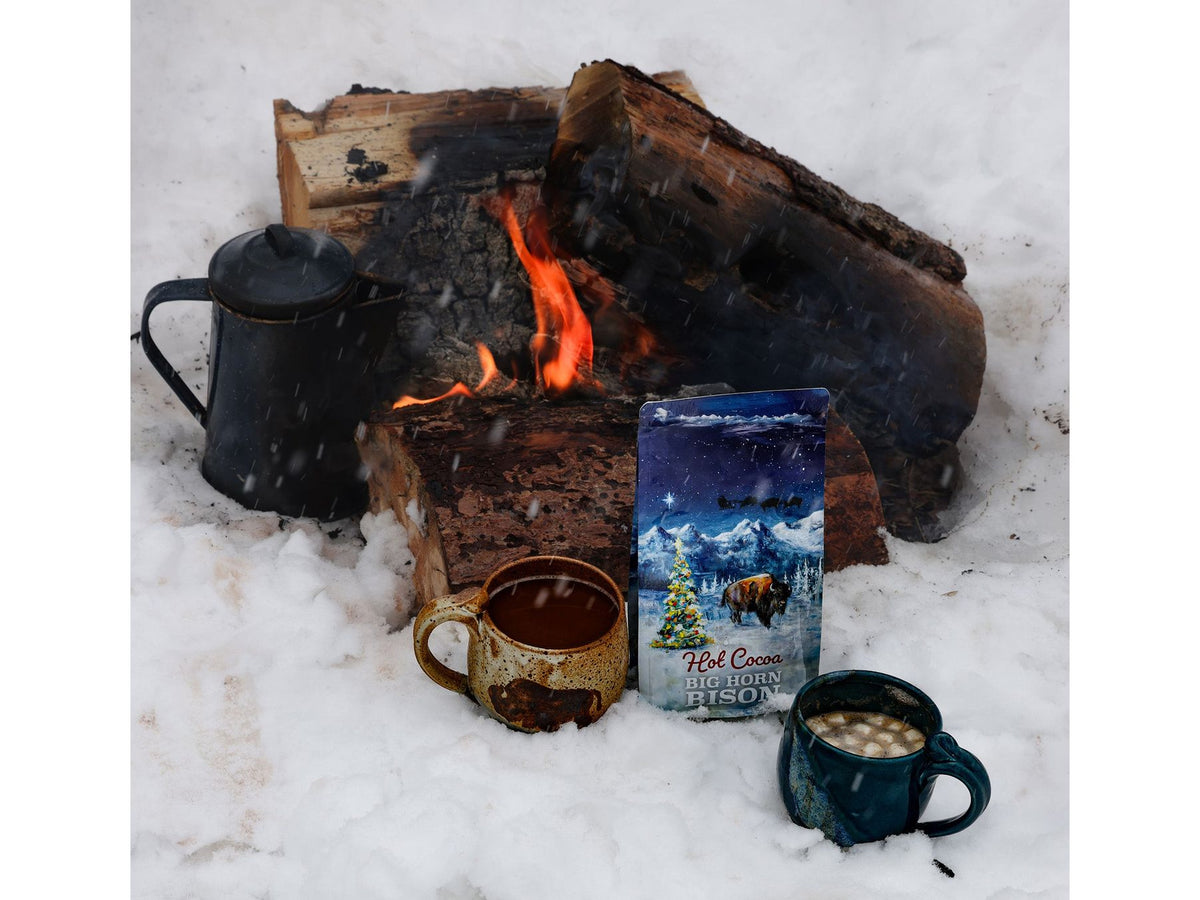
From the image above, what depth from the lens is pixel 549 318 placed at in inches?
112

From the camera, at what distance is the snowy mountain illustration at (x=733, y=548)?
1876mm

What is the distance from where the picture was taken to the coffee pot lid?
2279 millimetres

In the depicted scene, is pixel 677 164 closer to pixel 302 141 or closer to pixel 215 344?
pixel 215 344

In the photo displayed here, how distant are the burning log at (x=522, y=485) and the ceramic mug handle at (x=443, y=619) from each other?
0.20 m

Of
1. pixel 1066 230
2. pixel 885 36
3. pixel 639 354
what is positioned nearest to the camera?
pixel 639 354

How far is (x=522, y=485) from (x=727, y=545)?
496mm

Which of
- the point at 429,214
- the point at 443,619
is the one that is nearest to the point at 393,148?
the point at 429,214

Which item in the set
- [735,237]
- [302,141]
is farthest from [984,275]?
[302,141]

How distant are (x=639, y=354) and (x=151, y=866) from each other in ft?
5.37

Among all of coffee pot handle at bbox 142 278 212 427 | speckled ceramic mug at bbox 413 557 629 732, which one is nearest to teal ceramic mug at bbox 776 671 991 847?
speckled ceramic mug at bbox 413 557 629 732

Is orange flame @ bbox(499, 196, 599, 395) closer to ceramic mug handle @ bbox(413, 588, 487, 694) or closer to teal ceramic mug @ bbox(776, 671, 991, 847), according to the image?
ceramic mug handle @ bbox(413, 588, 487, 694)

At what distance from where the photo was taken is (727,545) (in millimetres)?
1887

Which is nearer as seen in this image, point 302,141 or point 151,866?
point 151,866

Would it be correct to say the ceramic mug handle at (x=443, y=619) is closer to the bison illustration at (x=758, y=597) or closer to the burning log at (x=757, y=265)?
the bison illustration at (x=758, y=597)
